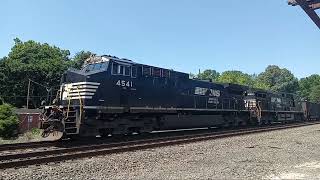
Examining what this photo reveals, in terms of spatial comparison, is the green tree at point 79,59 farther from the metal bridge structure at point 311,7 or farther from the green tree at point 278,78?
the green tree at point 278,78

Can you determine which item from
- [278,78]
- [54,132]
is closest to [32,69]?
[54,132]

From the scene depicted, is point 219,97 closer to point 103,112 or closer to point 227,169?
point 103,112

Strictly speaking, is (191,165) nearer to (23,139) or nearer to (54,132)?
(54,132)

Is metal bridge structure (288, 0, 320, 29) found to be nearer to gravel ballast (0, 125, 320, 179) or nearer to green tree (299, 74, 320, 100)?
gravel ballast (0, 125, 320, 179)

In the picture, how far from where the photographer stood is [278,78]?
140 m

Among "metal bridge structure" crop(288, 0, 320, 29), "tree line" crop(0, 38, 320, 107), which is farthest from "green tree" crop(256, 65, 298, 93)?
"metal bridge structure" crop(288, 0, 320, 29)

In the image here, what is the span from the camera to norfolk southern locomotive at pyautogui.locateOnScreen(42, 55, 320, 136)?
16.8 meters

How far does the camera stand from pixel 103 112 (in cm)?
1759

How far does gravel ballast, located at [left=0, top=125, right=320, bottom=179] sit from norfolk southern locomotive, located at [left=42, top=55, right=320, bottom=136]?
12.6 feet

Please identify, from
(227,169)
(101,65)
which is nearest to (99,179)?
(227,169)

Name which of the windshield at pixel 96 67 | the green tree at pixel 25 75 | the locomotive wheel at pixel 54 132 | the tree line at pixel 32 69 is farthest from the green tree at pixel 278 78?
the locomotive wheel at pixel 54 132

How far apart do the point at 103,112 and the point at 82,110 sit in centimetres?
141

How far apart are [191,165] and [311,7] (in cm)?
592

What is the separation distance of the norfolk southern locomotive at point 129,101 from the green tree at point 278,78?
11554 centimetres
